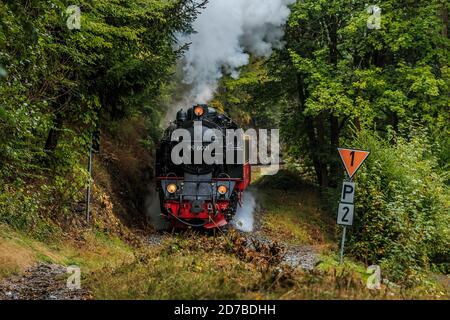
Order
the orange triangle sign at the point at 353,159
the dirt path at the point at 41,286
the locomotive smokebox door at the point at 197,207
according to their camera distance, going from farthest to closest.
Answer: the locomotive smokebox door at the point at 197,207
the orange triangle sign at the point at 353,159
the dirt path at the point at 41,286

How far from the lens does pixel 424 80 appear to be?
18.7 metres

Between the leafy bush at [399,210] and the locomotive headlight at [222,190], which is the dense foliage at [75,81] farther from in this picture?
the leafy bush at [399,210]

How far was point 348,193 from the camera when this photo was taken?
10.3m

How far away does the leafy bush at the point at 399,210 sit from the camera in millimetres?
11477

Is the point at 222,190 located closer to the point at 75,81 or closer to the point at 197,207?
the point at 197,207

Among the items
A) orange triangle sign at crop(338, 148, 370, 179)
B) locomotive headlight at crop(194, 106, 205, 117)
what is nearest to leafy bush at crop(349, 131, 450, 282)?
orange triangle sign at crop(338, 148, 370, 179)

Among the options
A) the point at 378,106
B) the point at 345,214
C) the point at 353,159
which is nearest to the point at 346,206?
the point at 345,214

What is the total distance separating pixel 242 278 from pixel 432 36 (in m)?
16.2

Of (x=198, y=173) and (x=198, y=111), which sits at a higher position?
(x=198, y=111)

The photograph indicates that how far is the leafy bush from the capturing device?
11477 millimetres

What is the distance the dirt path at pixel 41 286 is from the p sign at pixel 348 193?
17.3 feet

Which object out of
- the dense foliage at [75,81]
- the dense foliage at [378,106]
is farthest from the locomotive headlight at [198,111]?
the dense foliage at [378,106]

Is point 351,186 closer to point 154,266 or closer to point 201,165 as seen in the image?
point 154,266

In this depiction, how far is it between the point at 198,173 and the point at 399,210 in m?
6.69
